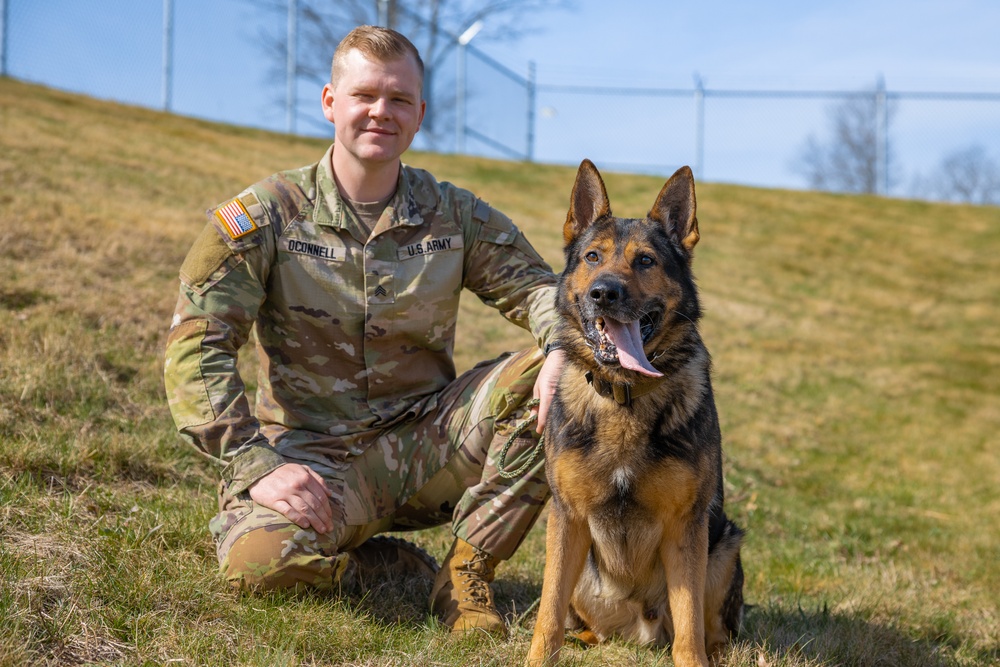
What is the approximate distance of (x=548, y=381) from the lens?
10.6 ft

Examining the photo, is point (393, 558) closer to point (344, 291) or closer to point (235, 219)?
point (344, 291)

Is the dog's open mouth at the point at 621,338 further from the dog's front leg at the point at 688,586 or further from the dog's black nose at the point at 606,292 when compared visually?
the dog's front leg at the point at 688,586

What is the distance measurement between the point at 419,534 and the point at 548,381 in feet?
4.92

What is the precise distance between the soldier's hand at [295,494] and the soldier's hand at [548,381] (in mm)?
855

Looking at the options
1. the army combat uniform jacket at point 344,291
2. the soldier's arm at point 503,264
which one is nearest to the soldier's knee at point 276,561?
the army combat uniform jacket at point 344,291

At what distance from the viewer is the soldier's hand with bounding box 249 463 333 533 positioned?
9.78ft

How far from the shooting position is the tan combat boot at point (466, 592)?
10.4 ft

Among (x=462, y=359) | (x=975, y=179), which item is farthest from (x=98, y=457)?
(x=975, y=179)

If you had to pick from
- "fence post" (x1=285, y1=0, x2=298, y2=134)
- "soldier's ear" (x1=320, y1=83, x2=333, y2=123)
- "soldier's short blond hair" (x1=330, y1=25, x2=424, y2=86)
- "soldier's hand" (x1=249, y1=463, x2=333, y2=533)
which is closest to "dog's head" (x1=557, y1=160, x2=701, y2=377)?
"soldier's short blond hair" (x1=330, y1=25, x2=424, y2=86)

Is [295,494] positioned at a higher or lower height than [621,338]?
lower

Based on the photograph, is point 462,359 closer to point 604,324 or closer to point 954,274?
point 604,324

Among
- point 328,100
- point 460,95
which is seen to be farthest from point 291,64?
point 328,100

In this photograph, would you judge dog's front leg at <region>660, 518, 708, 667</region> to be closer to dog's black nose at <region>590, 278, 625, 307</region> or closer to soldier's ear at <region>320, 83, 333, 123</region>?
dog's black nose at <region>590, 278, 625, 307</region>

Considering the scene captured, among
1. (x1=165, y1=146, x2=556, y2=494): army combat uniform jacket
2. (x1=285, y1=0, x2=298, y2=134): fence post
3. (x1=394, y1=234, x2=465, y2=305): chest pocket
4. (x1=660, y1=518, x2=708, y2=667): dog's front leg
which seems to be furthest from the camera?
(x1=285, y1=0, x2=298, y2=134): fence post
